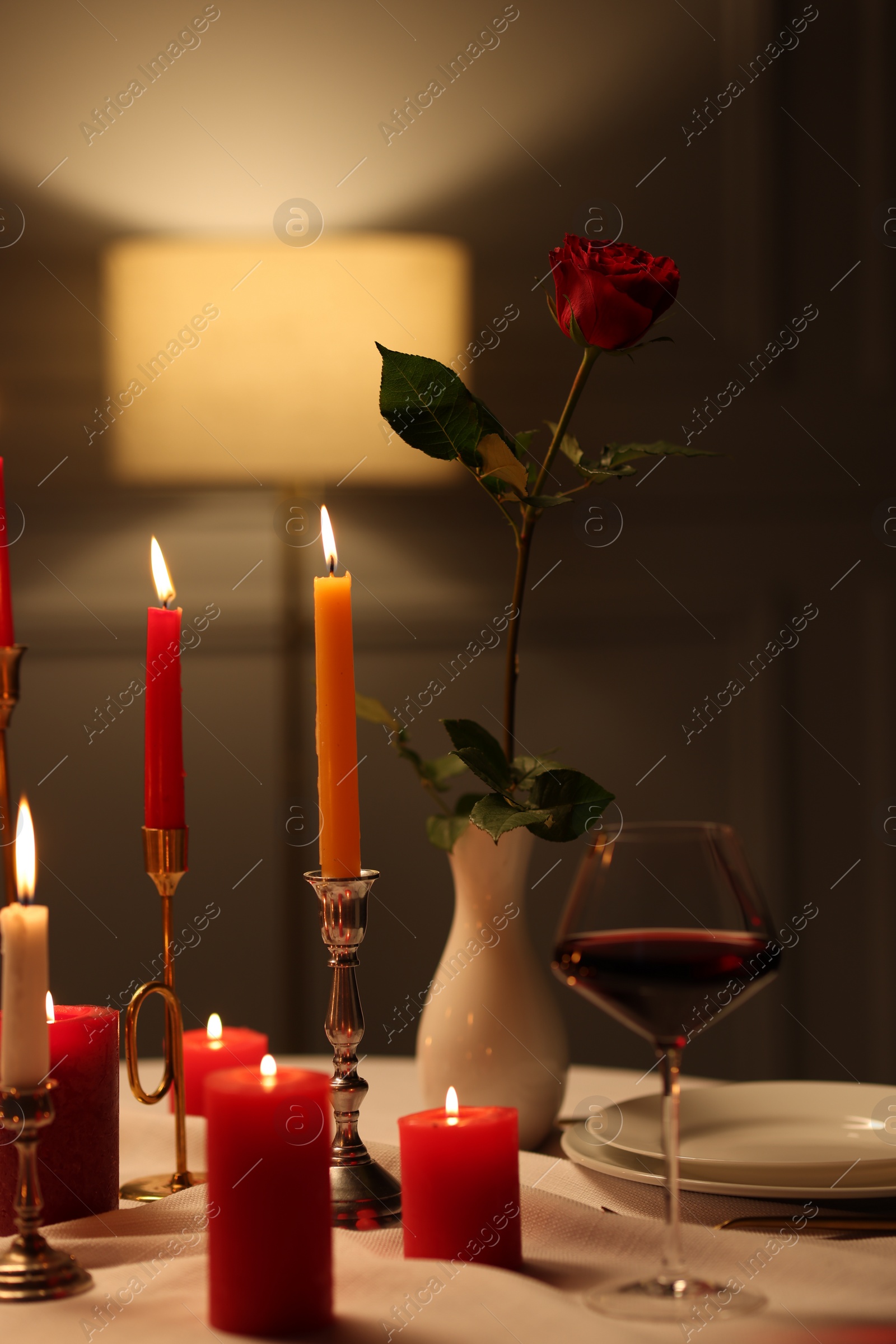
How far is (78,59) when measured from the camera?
1792 millimetres

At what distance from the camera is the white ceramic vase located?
0.74m

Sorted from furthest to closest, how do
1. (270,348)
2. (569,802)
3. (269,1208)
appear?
(270,348), (569,802), (269,1208)

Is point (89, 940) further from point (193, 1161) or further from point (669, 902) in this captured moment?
point (669, 902)

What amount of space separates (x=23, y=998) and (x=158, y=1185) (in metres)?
0.26

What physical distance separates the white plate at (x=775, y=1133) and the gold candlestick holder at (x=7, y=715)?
334mm

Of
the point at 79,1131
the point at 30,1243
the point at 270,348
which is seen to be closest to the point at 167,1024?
the point at 79,1131

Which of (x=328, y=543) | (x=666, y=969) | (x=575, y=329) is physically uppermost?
(x=575, y=329)

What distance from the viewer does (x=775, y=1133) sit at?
0.70m

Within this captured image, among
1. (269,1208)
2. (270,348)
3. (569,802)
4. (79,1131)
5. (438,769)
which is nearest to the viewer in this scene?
(269,1208)

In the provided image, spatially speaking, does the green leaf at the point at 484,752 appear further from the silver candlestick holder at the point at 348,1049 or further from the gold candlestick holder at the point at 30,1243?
the gold candlestick holder at the point at 30,1243

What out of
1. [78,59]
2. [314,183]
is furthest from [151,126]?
[314,183]

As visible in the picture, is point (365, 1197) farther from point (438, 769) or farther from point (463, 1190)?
point (438, 769)

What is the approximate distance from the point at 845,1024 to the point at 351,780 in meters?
1.39

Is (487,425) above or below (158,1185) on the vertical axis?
above
